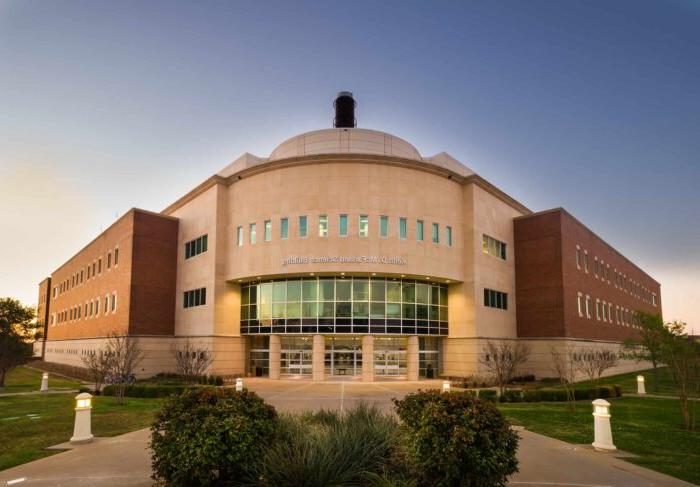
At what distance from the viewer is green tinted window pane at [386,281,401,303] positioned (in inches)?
1517

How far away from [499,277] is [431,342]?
8.54 metres

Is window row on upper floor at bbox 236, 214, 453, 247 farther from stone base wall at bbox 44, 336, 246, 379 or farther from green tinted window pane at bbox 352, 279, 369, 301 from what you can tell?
stone base wall at bbox 44, 336, 246, 379

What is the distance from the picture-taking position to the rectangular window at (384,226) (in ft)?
123

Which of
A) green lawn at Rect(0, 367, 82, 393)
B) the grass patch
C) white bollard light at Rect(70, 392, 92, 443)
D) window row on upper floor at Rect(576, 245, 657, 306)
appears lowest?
green lawn at Rect(0, 367, 82, 393)

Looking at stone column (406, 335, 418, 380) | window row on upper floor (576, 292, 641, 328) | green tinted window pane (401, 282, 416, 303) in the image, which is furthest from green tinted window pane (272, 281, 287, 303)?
window row on upper floor (576, 292, 641, 328)

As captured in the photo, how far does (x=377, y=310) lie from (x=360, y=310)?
1.34 meters

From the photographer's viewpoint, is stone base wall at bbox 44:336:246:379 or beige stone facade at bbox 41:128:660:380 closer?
beige stone facade at bbox 41:128:660:380

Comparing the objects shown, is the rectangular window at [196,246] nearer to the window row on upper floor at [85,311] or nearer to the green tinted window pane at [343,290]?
the window row on upper floor at [85,311]

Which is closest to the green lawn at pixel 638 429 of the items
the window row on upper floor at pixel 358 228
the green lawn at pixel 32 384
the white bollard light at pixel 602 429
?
the white bollard light at pixel 602 429

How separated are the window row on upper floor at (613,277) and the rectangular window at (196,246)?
34.7 metres

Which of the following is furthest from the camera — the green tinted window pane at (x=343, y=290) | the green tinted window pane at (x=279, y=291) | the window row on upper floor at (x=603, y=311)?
the window row on upper floor at (x=603, y=311)

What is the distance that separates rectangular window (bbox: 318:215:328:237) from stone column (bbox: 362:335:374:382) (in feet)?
28.3

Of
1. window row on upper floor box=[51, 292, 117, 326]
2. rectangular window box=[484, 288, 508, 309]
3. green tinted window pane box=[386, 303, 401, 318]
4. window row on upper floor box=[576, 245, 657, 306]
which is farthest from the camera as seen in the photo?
window row on upper floor box=[51, 292, 117, 326]

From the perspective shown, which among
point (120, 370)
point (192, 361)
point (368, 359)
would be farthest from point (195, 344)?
point (368, 359)
